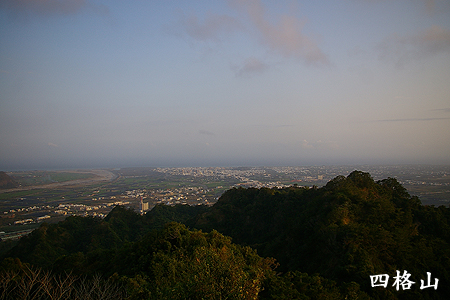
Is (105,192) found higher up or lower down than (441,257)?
lower down

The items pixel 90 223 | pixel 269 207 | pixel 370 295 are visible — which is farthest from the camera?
pixel 90 223

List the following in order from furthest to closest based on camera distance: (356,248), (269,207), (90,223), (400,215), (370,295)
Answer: (90,223), (269,207), (400,215), (356,248), (370,295)

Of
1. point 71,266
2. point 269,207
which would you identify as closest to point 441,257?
point 269,207

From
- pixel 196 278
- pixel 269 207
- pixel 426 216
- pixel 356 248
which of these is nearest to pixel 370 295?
pixel 356 248

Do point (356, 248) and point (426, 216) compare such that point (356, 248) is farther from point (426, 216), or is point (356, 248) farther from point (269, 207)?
point (269, 207)

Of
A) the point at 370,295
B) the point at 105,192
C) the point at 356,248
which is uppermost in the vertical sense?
the point at 356,248

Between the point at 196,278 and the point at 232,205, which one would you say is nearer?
the point at 196,278
